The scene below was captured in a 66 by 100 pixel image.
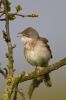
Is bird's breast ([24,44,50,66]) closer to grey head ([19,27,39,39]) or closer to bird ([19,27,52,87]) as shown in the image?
bird ([19,27,52,87])

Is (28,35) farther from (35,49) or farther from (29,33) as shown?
(35,49)

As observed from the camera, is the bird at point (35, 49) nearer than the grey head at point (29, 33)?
No

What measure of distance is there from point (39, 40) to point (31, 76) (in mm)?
1927

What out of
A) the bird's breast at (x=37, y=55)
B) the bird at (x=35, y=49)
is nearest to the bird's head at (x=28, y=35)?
the bird at (x=35, y=49)

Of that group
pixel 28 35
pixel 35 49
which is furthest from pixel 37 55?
pixel 28 35

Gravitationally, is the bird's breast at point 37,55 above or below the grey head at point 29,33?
below

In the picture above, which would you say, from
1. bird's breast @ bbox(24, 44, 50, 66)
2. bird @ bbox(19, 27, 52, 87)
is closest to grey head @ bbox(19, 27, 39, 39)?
bird @ bbox(19, 27, 52, 87)

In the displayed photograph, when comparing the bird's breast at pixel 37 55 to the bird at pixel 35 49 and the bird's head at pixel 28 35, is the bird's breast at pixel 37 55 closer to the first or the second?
the bird at pixel 35 49

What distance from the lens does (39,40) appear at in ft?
10.2

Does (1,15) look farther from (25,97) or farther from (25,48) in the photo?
(25,48)

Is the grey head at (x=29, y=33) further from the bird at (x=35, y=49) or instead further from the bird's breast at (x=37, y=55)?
the bird's breast at (x=37, y=55)

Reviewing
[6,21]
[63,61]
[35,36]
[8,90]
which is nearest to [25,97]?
[8,90]

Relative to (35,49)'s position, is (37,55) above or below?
below

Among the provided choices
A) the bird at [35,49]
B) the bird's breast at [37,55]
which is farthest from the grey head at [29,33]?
the bird's breast at [37,55]
